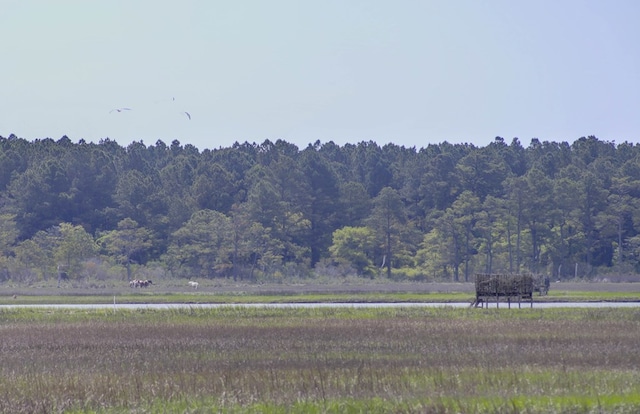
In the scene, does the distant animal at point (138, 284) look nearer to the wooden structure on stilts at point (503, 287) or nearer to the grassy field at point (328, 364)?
the wooden structure on stilts at point (503, 287)

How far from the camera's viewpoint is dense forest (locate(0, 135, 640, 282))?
11494 centimetres

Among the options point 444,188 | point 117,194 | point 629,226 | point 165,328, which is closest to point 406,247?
point 444,188

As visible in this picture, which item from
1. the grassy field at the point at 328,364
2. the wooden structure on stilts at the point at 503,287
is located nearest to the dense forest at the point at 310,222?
the wooden structure on stilts at the point at 503,287

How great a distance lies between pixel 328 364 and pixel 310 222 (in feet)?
319

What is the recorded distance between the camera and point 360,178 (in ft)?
509

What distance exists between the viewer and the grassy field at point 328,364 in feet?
73.3

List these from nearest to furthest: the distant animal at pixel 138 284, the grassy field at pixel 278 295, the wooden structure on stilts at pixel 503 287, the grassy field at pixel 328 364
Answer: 1. the grassy field at pixel 328 364
2. the wooden structure on stilts at pixel 503 287
3. the grassy field at pixel 278 295
4. the distant animal at pixel 138 284

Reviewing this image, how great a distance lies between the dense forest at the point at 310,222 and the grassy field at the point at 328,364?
67.9 m

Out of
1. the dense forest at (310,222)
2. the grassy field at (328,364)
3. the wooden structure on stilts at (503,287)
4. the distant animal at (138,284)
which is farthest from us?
the dense forest at (310,222)

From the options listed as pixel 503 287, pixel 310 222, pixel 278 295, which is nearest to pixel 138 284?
pixel 278 295

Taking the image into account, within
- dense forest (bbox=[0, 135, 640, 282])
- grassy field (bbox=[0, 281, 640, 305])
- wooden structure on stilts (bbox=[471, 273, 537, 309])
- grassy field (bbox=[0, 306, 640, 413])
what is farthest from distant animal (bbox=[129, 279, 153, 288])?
grassy field (bbox=[0, 306, 640, 413])

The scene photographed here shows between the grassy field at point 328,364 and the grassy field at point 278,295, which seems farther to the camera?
the grassy field at point 278,295

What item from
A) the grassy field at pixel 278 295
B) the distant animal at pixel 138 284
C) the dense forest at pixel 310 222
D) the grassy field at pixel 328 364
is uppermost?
the dense forest at pixel 310 222

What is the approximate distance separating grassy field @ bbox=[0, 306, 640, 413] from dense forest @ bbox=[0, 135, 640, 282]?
6786 cm
